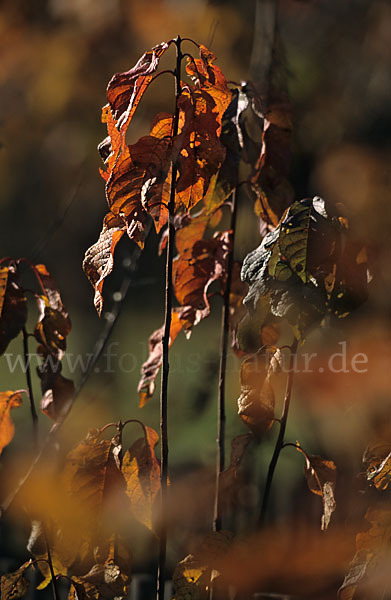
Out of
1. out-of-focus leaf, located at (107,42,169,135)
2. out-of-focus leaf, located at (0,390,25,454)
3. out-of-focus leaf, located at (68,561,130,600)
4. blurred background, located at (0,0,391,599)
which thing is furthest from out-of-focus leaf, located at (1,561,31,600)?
out-of-focus leaf, located at (107,42,169,135)

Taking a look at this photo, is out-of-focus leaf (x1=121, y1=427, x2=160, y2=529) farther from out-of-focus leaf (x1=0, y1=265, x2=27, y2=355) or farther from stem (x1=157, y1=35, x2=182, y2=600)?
out-of-focus leaf (x1=0, y1=265, x2=27, y2=355)

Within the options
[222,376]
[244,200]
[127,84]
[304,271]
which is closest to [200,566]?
[222,376]

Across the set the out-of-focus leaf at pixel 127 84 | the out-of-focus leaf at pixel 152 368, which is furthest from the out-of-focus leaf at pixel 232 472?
the out-of-focus leaf at pixel 127 84

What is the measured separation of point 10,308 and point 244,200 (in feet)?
2.36

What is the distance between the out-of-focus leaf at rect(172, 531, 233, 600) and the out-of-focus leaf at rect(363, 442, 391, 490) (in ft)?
0.59

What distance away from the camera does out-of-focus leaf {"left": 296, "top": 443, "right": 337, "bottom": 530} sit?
2.34 ft

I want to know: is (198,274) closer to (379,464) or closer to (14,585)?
(379,464)

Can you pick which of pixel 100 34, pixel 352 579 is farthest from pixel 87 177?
pixel 352 579

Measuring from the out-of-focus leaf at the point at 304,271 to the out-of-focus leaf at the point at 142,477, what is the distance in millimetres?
248

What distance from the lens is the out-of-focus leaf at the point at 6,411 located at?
91 cm

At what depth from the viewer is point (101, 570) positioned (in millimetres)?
779

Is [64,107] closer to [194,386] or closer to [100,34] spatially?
[100,34]

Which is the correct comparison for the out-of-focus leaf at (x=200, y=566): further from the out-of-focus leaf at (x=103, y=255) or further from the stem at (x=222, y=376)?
the out-of-focus leaf at (x=103, y=255)

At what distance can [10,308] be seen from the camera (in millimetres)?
806
